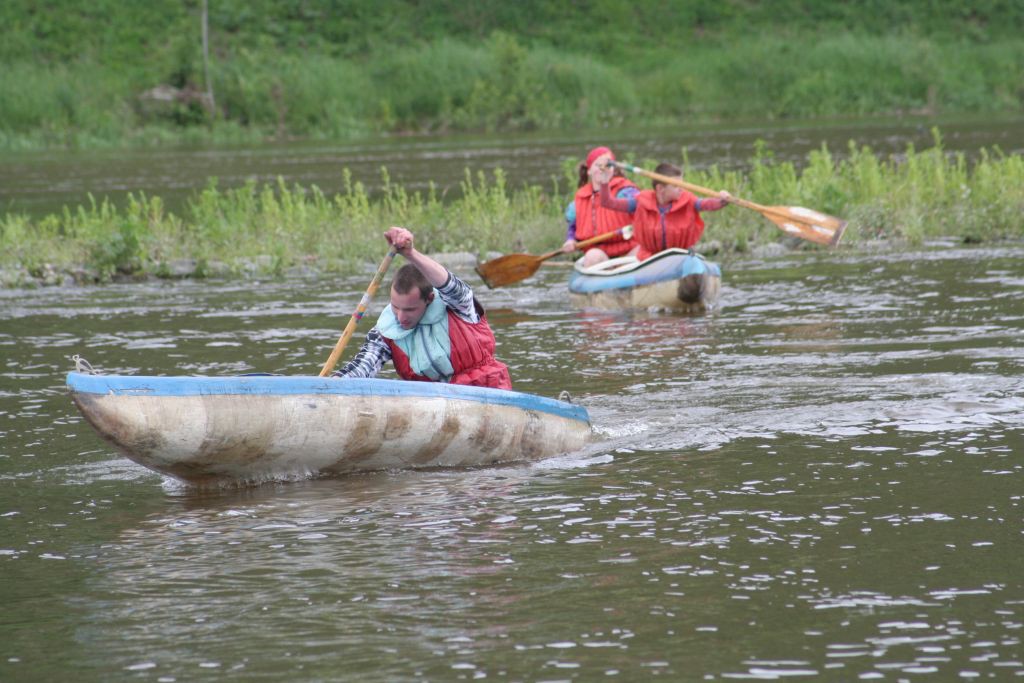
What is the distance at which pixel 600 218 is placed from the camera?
51.0 ft

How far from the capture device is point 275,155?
35125 mm

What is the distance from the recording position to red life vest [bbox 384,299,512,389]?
8.37 m

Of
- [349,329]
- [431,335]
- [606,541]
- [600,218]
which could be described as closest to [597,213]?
[600,218]

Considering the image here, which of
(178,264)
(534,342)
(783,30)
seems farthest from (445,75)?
(534,342)

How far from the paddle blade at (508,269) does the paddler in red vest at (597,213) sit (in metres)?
0.45

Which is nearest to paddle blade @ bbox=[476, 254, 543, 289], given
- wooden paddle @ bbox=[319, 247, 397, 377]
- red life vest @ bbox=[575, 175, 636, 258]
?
red life vest @ bbox=[575, 175, 636, 258]

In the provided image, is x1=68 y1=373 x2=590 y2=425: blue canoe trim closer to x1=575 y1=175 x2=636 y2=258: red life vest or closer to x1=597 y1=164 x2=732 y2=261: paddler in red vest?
x1=597 y1=164 x2=732 y2=261: paddler in red vest

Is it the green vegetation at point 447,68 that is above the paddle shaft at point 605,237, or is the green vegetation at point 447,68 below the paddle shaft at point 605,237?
above

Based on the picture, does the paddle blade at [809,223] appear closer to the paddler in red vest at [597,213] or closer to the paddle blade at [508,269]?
the paddler in red vest at [597,213]

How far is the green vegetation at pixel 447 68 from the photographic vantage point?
43219 mm

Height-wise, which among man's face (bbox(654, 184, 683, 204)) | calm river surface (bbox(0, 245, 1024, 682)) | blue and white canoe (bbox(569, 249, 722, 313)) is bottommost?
calm river surface (bbox(0, 245, 1024, 682))

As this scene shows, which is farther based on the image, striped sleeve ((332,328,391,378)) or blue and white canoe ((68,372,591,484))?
striped sleeve ((332,328,391,378))

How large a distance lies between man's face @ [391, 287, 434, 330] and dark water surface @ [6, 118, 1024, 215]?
16354 mm

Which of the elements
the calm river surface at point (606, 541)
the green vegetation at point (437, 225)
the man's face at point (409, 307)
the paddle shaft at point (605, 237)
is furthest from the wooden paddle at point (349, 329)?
the green vegetation at point (437, 225)
